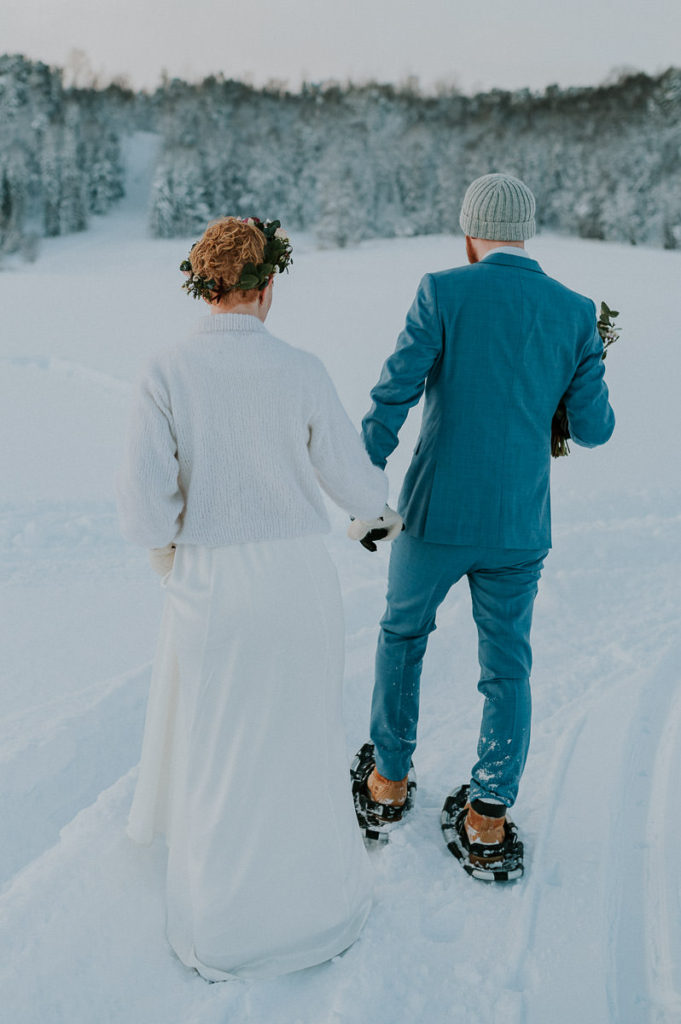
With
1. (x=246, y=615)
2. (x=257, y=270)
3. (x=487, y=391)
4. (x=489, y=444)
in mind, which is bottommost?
(x=246, y=615)

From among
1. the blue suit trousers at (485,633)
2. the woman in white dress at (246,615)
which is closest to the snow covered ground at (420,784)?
the woman in white dress at (246,615)

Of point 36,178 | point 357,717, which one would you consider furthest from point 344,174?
point 357,717

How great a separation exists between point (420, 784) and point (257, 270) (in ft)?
5.30

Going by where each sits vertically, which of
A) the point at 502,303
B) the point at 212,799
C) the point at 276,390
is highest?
the point at 502,303

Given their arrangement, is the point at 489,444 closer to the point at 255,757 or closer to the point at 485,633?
the point at 485,633

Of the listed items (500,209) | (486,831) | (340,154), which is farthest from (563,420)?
(340,154)

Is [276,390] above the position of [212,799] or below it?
above

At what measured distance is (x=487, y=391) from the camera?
6.48 ft

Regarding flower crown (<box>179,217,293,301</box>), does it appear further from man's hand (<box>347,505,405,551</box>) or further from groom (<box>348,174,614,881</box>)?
man's hand (<box>347,505,405,551</box>)

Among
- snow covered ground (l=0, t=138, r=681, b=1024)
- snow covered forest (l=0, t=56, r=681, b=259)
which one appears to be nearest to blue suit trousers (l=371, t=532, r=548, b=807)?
snow covered ground (l=0, t=138, r=681, b=1024)

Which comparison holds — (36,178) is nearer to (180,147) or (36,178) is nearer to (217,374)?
(180,147)

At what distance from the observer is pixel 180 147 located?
1692cm

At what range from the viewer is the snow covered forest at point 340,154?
13.6 metres

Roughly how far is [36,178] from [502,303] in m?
18.0
